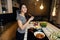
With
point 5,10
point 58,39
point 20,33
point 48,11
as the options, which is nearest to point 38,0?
point 48,11

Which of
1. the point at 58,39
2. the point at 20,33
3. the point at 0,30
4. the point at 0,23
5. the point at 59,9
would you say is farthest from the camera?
the point at 59,9

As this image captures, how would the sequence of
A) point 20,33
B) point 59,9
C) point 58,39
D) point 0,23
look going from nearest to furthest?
point 58,39 < point 20,33 < point 0,23 < point 59,9

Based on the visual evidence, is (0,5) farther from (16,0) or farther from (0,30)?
(16,0)

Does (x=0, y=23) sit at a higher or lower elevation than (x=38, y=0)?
lower

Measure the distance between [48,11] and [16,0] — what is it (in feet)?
5.17

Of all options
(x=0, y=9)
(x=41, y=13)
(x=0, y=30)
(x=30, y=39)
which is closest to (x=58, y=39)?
(x=30, y=39)

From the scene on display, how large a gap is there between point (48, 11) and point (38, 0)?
69 cm

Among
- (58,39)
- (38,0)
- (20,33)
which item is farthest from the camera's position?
(38,0)

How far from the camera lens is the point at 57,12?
3004mm

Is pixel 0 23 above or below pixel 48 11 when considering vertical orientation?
below

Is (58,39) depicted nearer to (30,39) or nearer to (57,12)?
(30,39)

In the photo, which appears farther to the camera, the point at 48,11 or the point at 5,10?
the point at 48,11

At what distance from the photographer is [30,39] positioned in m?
1.33

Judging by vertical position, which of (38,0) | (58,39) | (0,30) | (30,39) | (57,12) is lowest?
(0,30)
